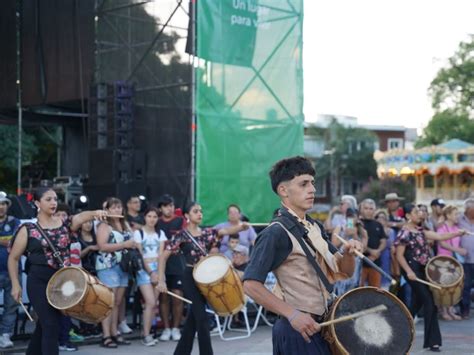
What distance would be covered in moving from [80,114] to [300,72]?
24.8 ft

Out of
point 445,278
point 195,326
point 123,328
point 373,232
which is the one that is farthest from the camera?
point 373,232

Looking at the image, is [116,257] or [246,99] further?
[246,99]

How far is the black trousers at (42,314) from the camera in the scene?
7.93m

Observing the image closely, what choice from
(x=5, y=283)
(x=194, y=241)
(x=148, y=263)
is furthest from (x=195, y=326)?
(x=5, y=283)

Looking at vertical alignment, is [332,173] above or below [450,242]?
below

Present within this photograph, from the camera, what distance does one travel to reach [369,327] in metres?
5.07

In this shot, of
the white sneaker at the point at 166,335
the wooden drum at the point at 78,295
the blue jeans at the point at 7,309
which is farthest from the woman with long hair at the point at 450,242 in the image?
the wooden drum at the point at 78,295

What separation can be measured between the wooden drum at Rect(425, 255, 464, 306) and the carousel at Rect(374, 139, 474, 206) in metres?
27.8

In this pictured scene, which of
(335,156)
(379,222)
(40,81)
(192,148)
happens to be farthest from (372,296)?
(335,156)

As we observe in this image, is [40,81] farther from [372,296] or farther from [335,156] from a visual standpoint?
[335,156]

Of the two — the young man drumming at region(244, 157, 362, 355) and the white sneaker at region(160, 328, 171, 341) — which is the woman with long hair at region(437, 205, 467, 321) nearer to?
the white sneaker at region(160, 328, 171, 341)

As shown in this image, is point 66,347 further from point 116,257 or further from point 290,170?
point 290,170

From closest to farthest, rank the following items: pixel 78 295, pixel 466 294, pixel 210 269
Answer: pixel 78 295 < pixel 210 269 < pixel 466 294

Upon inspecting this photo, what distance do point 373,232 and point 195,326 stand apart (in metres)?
5.64
